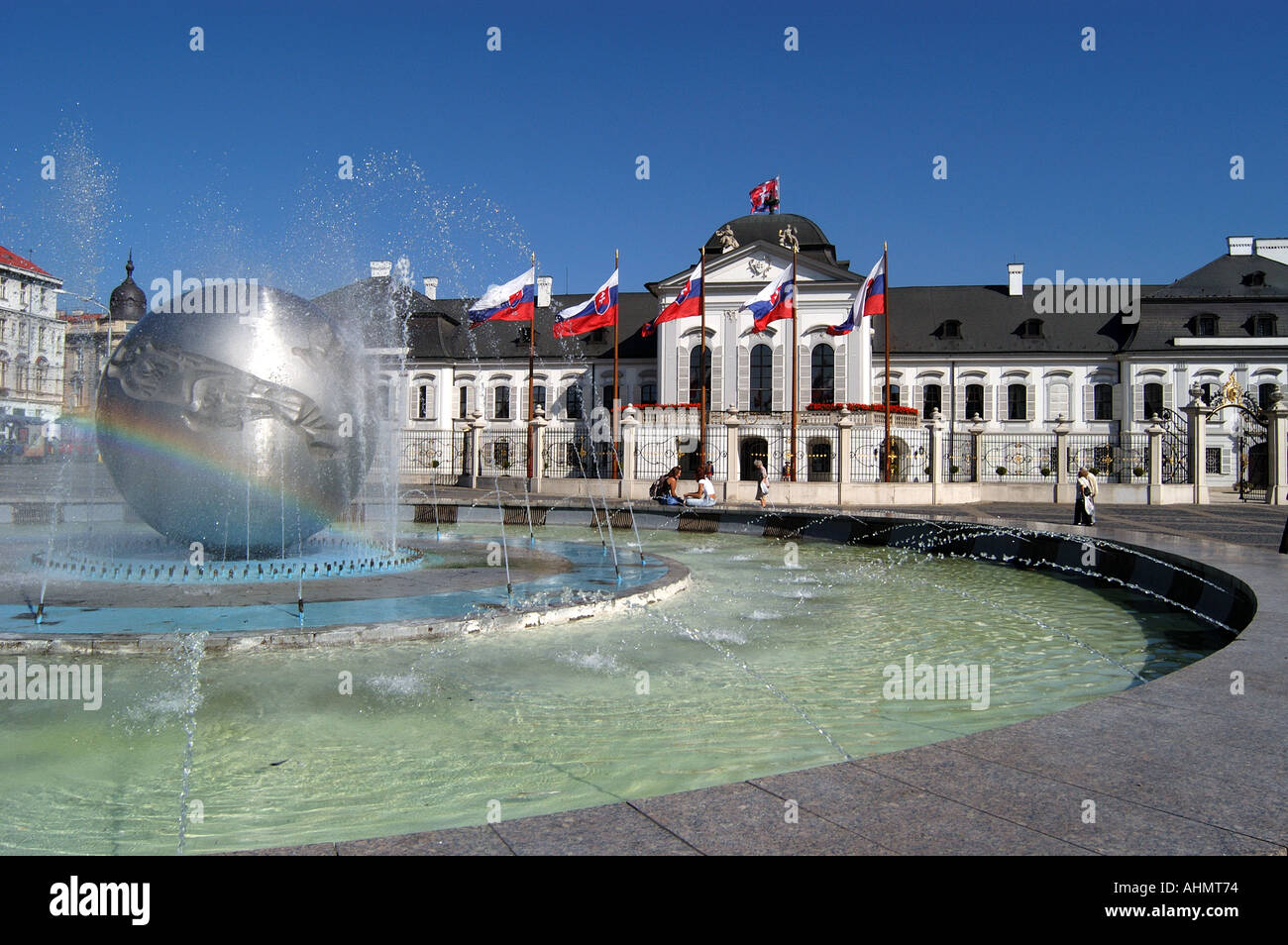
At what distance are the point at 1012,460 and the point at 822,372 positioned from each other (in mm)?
16270

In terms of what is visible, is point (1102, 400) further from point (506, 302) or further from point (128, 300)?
point (128, 300)

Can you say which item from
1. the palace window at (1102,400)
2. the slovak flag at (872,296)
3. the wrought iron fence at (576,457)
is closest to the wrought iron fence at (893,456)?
the slovak flag at (872,296)

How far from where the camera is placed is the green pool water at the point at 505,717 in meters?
3.89

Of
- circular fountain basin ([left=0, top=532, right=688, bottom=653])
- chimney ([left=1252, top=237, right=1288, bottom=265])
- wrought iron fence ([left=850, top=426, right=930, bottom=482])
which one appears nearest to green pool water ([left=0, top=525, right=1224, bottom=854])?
circular fountain basin ([left=0, top=532, right=688, bottom=653])

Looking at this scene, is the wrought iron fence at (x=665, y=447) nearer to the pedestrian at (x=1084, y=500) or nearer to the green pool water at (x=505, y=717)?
the pedestrian at (x=1084, y=500)

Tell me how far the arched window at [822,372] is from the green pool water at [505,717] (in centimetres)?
3848

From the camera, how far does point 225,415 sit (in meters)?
8.91

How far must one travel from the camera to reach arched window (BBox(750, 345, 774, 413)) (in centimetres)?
4706

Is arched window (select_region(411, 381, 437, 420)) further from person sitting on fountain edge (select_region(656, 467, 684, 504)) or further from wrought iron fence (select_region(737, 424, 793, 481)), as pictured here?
person sitting on fountain edge (select_region(656, 467, 684, 504))

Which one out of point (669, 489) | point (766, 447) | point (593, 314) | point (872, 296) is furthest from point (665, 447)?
point (669, 489)

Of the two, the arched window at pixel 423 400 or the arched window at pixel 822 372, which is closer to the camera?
the arched window at pixel 822 372

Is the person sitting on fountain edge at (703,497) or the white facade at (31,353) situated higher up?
the white facade at (31,353)

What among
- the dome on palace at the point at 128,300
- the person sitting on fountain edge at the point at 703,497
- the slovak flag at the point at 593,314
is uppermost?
the dome on palace at the point at 128,300
